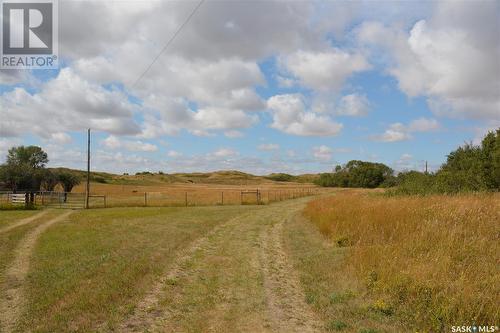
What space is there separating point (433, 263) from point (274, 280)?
338 cm

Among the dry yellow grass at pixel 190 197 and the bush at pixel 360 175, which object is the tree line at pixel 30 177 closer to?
the dry yellow grass at pixel 190 197

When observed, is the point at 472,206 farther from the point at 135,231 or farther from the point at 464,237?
the point at 135,231

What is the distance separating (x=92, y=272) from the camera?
946 cm

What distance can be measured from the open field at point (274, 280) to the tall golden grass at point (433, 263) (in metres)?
0.03

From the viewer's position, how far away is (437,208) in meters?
12.0

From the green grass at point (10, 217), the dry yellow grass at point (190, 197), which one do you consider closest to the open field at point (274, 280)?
the green grass at point (10, 217)

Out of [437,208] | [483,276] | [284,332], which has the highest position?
[437,208]

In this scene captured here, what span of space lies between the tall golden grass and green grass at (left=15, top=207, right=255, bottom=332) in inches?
185

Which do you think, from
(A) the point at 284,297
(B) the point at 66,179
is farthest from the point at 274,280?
(B) the point at 66,179

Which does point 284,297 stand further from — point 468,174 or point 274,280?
point 468,174

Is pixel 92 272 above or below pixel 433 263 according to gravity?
below

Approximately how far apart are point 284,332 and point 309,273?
3.71 metres

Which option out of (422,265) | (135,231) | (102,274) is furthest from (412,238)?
(135,231)

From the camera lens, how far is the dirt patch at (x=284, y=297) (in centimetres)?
625
